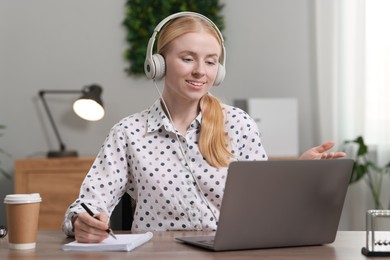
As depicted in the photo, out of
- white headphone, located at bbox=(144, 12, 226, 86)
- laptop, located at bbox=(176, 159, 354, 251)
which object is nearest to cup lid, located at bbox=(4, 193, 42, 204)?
laptop, located at bbox=(176, 159, 354, 251)

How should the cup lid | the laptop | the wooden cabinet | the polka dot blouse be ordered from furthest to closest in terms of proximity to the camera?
the wooden cabinet, the polka dot blouse, the cup lid, the laptop

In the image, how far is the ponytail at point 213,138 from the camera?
203 centimetres

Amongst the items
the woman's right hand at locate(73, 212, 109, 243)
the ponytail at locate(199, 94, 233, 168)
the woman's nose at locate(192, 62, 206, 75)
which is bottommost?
the woman's right hand at locate(73, 212, 109, 243)

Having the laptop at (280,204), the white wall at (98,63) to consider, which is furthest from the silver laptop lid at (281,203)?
the white wall at (98,63)

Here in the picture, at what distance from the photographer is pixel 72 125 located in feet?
14.4

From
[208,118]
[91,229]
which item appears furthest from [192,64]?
[91,229]

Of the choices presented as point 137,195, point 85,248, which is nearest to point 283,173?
point 85,248

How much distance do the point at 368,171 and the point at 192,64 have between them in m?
2.49

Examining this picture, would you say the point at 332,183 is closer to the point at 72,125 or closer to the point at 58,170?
the point at 58,170

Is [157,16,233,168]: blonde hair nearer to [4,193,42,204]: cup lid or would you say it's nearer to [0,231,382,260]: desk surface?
[0,231,382,260]: desk surface

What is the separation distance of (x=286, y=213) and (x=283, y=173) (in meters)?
0.10

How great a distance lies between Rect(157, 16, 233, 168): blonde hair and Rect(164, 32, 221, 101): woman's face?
2 cm

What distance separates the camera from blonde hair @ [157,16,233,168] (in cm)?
203

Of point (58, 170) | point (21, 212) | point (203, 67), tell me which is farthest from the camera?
point (58, 170)
